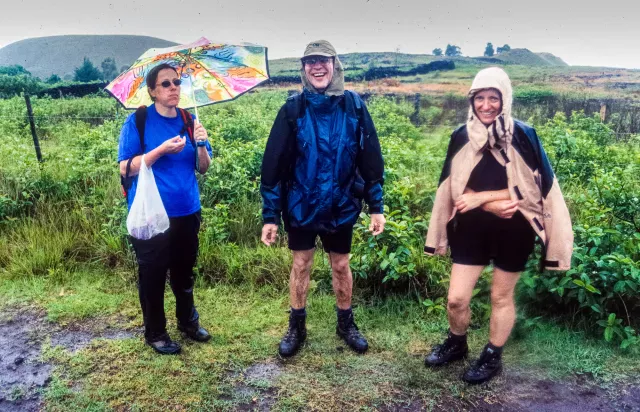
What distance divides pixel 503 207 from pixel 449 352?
3.37 feet

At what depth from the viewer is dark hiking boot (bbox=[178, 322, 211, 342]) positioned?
10.9 ft

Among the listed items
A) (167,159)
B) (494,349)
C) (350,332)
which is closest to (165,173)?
→ (167,159)

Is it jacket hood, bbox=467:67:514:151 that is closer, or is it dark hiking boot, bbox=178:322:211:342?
jacket hood, bbox=467:67:514:151

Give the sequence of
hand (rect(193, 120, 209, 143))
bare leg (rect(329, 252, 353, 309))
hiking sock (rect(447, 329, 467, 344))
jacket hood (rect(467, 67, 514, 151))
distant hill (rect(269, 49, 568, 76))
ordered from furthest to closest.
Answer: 1. distant hill (rect(269, 49, 568, 76))
2. bare leg (rect(329, 252, 353, 309))
3. hiking sock (rect(447, 329, 467, 344))
4. hand (rect(193, 120, 209, 143))
5. jacket hood (rect(467, 67, 514, 151))

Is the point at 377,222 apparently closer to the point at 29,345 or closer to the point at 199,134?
the point at 199,134

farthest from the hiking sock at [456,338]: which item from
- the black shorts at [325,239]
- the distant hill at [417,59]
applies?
the distant hill at [417,59]

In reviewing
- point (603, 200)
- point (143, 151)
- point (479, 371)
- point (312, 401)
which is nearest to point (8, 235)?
point (143, 151)

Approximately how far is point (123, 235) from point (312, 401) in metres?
2.74

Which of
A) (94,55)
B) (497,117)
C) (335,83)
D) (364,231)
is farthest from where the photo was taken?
(94,55)

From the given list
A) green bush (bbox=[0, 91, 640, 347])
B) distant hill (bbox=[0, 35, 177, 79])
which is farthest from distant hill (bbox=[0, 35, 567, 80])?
green bush (bbox=[0, 91, 640, 347])

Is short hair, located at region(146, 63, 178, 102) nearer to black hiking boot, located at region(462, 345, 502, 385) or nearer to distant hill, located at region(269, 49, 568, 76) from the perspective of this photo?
black hiking boot, located at region(462, 345, 502, 385)

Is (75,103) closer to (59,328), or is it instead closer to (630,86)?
(59,328)

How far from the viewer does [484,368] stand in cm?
281

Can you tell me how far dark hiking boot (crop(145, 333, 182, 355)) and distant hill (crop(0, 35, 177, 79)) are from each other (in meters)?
65.4
